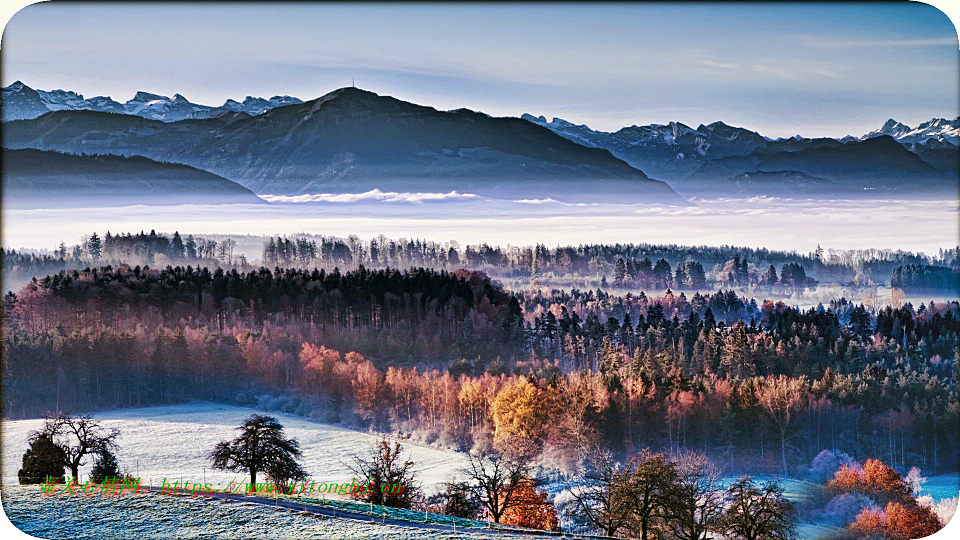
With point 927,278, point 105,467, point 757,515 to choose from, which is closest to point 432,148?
point 105,467

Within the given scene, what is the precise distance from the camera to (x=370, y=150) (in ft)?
31.5

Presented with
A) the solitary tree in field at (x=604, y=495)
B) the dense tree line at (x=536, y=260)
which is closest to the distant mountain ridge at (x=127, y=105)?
the dense tree line at (x=536, y=260)

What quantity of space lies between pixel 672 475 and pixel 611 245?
2.72 metres

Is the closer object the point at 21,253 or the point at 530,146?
the point at 21,253

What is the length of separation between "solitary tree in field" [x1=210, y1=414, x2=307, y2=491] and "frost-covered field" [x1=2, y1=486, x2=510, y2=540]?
2.04 feet

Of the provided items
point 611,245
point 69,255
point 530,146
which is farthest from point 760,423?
point 69,255

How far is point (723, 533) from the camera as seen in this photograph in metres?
7.50

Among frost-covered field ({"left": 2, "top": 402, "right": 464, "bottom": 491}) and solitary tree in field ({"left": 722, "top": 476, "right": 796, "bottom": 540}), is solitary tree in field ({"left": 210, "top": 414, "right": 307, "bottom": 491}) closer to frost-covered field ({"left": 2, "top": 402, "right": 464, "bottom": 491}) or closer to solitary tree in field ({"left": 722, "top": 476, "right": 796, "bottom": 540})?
frost-covered field ({"left": 2, "top": 402, "right": 464, "bottom": 491})

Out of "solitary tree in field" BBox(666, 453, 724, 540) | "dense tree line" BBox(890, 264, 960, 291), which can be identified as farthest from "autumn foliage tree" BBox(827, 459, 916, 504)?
"dense tree line" BBox(890, 264, 960, 291)

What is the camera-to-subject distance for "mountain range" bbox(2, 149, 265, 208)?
8.84 m

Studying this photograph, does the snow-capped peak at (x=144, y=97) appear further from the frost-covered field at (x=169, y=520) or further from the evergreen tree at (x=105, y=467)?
the frost-covered field at (x=169, y=520)

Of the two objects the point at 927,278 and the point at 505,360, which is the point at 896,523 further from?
the point at 505,360

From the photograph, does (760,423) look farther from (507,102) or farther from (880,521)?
(507,102)

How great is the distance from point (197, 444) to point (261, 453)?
0.68 meters
